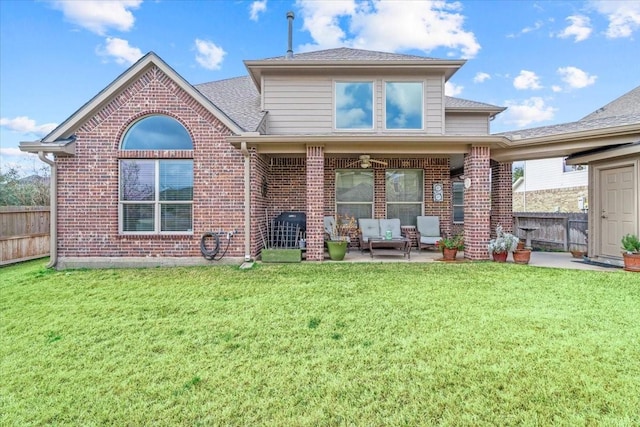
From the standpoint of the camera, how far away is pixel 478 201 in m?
7.30

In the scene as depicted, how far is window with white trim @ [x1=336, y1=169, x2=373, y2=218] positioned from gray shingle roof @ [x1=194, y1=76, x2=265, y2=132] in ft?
9.95

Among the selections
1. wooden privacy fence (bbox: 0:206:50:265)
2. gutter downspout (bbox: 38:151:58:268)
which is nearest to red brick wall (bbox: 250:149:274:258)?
gutter downspout (bbox: 38:151:58:268)

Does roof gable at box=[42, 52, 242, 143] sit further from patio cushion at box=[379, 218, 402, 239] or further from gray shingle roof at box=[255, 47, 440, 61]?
patio cushion at box=[379, 218, 402, 239]

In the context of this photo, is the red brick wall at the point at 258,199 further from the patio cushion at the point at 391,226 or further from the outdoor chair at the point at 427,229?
the outdoor chair at the point at 427,229

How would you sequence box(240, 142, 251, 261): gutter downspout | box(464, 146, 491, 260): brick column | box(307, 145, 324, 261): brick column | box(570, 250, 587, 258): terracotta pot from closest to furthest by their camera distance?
box(240, 142, 251, 261): gutter downspout, box(464, 146, 491, 260): brick column, box(307, 145, 324, 261): brick column, box(570, 250, 587, 258): terracotta pot

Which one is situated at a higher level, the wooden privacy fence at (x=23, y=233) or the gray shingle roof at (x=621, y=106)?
the gray shingle roof at (x=621, y=106)

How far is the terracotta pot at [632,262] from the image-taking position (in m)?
6.26

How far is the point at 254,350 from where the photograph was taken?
120 inches

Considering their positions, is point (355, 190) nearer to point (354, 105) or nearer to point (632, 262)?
point (354, 105)

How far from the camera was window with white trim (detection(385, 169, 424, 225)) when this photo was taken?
377 inches

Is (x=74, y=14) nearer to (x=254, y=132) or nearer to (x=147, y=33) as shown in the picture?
(x=147, y=33)

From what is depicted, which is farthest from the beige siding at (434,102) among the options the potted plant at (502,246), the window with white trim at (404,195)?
the potted plant at (502,246)

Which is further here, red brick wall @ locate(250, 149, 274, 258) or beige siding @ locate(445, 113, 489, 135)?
beige siding @ locate(445, 113, 489, 135)

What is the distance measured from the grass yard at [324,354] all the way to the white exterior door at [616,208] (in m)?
2.28
